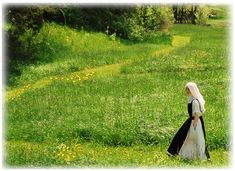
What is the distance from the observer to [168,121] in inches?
644

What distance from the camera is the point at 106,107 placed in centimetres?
1859

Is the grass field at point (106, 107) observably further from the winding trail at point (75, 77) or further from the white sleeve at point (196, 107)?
the white sleeve at point (196, 107)

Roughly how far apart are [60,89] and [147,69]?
7173mm

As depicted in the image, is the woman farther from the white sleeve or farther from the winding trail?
the winding trail

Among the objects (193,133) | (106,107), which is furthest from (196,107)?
(106,107)

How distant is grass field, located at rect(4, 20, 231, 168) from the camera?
1338cm

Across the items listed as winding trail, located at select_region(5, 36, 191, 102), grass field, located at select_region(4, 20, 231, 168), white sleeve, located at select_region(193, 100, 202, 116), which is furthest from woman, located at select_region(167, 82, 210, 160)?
winding trail, located at select_region(5, 36, 191, 102)

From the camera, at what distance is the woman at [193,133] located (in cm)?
1291

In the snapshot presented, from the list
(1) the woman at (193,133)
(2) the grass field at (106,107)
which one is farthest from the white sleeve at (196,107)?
(2) the grass field at (106,107)

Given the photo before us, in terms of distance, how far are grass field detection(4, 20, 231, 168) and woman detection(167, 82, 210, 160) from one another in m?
0.32

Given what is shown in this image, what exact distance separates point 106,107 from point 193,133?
19.0 ft

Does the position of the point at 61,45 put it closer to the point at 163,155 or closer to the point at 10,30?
the point at 10,30

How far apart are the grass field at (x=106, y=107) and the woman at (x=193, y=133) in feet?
1.04

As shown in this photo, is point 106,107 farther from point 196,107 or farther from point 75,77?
point 75,77
